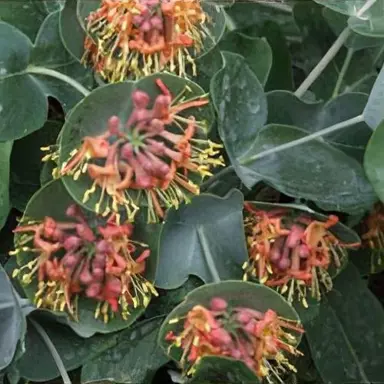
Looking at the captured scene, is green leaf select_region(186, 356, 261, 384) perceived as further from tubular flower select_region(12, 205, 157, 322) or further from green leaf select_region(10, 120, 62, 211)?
green leaf select_region(10, 120, 62, 211)

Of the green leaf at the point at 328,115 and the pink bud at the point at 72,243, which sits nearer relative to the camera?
the pink bud at the point at 72,243

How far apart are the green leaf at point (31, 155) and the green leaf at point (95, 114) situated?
14cm

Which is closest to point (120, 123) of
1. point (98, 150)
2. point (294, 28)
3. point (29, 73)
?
point (98, 150)

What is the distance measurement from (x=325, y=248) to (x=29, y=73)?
0.97 feet

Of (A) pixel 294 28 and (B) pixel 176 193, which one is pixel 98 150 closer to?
(B) pixel 176 193

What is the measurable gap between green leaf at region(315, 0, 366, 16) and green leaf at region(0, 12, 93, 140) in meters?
0.22

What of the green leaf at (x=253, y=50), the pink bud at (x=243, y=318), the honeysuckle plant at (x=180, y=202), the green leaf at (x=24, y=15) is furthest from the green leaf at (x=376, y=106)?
the green leaf at (x=24, y=15)

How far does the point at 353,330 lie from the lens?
0.78 metres

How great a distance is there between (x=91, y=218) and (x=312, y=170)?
0.62 ft

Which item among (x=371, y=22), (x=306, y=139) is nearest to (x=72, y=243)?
(x=306, y=139)

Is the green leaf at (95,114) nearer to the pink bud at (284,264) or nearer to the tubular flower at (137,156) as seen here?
the tubular flower at (137,156)

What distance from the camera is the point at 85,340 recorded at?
0.71 m

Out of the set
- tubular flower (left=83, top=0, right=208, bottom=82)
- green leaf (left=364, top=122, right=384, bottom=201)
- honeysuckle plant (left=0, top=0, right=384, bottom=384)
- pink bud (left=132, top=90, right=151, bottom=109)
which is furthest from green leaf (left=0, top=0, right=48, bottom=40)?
green leaf (left=364, top=122, right=384, bottom=201)

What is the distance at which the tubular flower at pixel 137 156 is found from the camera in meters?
0.60
